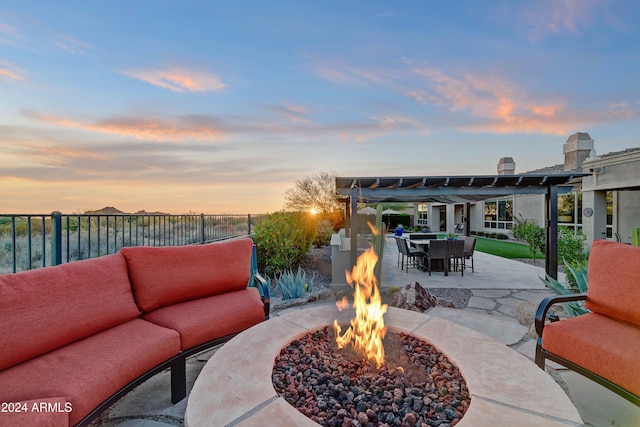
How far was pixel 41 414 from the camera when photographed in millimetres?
1265

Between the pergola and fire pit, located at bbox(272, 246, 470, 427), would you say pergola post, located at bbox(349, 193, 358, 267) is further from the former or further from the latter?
fire pit, located at bbox(272, 246, 470, 427)

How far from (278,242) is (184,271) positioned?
4.14 meters

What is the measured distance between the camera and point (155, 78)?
5.07 m

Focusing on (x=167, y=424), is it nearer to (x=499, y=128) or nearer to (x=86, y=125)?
(x=86, y=125)

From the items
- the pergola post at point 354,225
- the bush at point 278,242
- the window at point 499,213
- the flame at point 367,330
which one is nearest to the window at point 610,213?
the window at point 499,213

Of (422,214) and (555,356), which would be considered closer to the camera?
(555,356)

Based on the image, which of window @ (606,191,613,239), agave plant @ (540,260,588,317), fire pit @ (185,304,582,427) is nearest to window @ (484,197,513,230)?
window @ (606,191,613,239)

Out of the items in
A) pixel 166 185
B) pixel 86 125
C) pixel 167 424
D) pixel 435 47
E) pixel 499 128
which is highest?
pixel 435 47

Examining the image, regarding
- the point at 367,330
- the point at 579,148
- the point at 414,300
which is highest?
the point at 579,148

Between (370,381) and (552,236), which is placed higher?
(552,236)

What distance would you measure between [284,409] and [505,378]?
1.09 meters

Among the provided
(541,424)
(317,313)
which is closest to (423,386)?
(541,424)

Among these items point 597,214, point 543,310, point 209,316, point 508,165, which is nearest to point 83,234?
point 209,316

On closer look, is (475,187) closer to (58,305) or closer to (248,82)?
(248,82)
